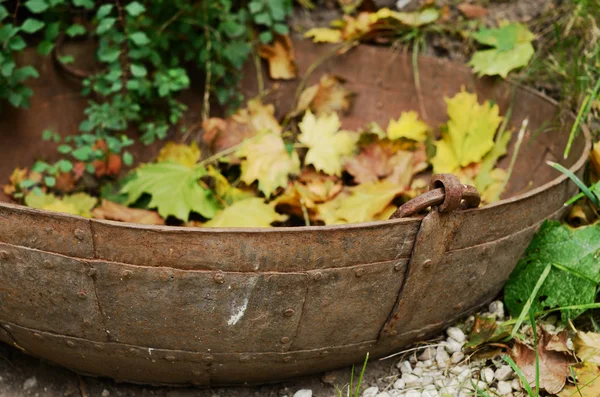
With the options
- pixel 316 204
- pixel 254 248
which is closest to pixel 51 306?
pixel 254 248

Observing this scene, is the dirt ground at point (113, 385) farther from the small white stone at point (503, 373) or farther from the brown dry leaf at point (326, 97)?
the brown dry leaf at point (326, 97)

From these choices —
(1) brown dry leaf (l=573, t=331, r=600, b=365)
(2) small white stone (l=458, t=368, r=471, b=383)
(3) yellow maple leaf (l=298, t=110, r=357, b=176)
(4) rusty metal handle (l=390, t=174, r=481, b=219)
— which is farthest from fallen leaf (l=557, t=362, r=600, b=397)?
(3) yellow maple leaf (l=298, t=110, r=357, b=176)

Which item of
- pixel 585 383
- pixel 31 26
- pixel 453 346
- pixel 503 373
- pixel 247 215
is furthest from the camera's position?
pixel 31 26

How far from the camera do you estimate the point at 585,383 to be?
5.21 ft

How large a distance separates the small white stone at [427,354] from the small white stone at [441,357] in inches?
0.5

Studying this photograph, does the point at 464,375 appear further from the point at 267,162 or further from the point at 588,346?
the point at 267,162

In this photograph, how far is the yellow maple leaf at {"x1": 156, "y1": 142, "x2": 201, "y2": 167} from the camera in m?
2.41

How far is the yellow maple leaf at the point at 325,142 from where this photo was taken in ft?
7.57

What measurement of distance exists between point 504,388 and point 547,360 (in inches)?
4.9

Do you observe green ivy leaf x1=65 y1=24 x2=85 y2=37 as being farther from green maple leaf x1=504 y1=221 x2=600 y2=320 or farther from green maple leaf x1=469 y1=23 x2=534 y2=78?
green maple leaf x1=504 y1=221 x2=600 y2=320

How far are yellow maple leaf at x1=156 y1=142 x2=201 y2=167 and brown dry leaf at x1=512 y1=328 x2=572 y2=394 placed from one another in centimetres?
126

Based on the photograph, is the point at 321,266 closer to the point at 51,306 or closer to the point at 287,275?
the point at 287,275

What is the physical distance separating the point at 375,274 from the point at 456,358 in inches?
17.6

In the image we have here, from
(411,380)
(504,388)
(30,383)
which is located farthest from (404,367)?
(30,383)
